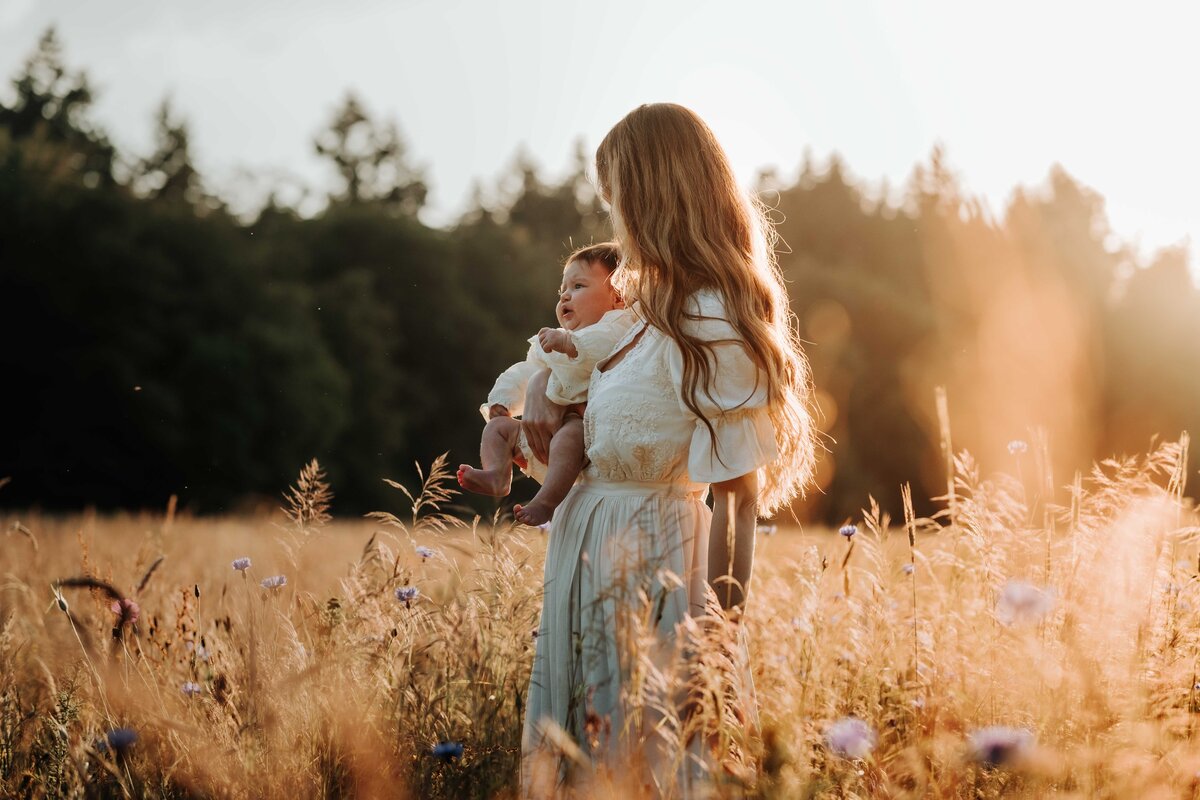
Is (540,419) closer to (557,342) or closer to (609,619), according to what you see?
(557,342)

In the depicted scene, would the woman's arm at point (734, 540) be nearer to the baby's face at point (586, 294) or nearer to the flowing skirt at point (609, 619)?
the flowing skirt at point (609, 619)

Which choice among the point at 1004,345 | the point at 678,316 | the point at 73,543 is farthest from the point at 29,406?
the point at 1004,345

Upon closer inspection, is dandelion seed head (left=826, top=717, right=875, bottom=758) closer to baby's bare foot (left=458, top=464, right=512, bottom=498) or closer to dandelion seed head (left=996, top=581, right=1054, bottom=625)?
dandelion seed head (left=996, top=581, right=1054, bottom=625)

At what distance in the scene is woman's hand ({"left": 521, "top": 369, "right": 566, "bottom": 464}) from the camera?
3033 millimetres

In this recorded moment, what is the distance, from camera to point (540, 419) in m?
3.04

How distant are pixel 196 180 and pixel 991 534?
31134 millimetres

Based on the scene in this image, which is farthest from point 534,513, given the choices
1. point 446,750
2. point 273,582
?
point 273,582

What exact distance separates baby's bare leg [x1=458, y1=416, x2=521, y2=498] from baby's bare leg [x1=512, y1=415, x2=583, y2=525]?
266mm

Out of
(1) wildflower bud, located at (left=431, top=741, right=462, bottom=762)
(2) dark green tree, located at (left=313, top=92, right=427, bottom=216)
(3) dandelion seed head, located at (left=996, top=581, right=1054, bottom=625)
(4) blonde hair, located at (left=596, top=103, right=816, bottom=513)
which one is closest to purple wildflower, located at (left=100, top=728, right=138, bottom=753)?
(1) wildflower bud, located at (left=431, top=741, right=462, bottom=762)

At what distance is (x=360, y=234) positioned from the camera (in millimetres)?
31516

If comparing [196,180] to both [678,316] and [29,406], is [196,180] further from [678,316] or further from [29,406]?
[678,316]

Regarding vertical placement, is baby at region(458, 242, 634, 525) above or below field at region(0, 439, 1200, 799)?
above

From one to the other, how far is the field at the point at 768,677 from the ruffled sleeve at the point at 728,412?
360mm

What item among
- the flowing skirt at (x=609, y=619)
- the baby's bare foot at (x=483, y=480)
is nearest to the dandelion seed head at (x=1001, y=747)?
the flowing skirt at (x=609, y=619)
